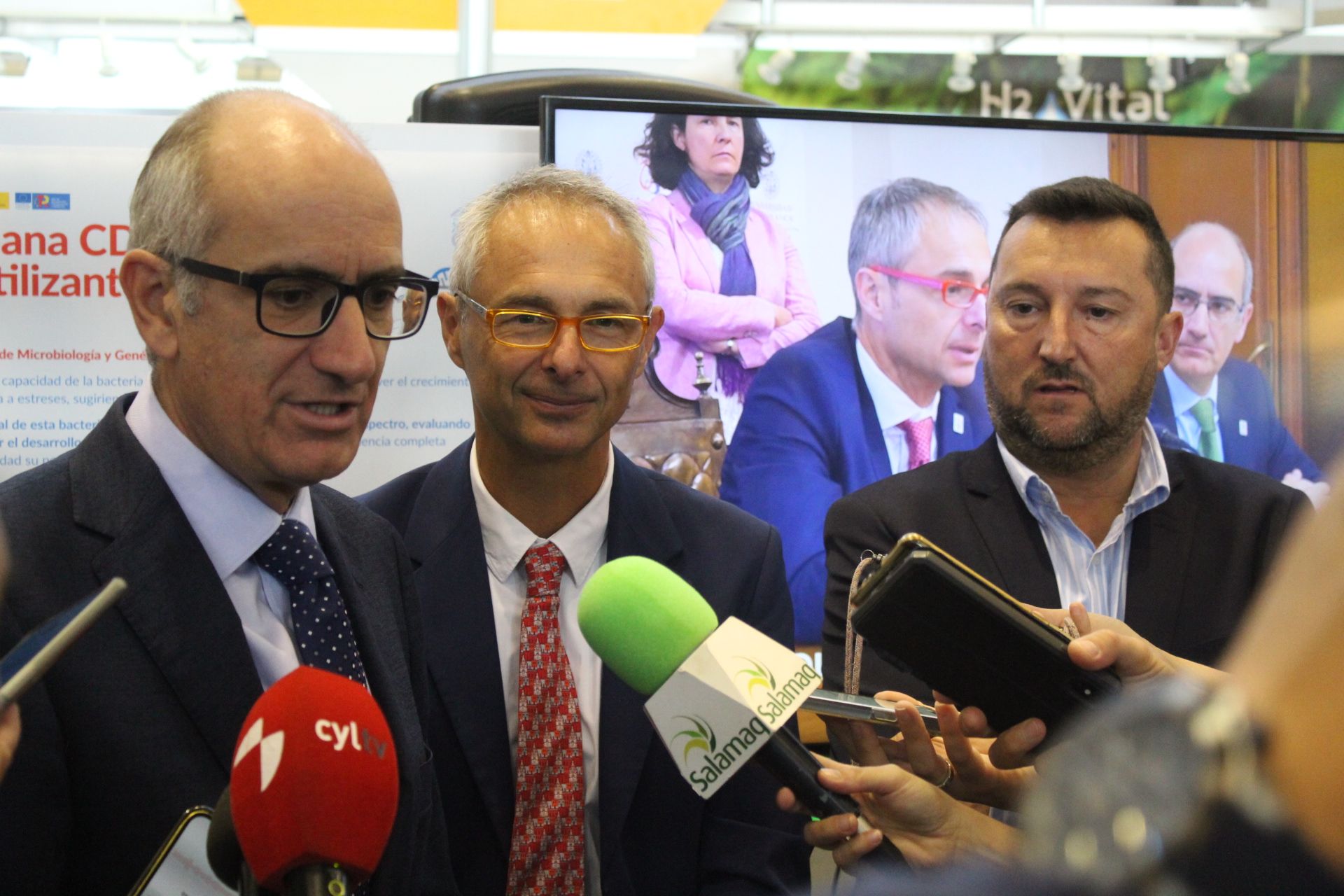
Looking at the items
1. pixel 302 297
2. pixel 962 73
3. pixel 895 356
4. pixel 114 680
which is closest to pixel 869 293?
pixel 895 356

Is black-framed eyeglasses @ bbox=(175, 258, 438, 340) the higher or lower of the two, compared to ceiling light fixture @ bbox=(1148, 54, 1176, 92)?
lower

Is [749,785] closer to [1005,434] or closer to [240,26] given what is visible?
[1005,434]

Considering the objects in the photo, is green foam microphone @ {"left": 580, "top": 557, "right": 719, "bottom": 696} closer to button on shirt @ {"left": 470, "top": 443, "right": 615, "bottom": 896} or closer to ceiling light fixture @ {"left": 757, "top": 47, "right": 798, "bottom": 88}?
button on shirt @ {"left": 470, "top": 443, "right": 615, "bottom": 896}

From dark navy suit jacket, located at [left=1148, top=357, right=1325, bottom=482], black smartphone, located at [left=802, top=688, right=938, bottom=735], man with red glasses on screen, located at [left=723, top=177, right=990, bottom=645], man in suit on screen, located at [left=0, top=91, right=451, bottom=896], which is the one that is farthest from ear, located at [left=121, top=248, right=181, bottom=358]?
dark navy suit jacket, located at [left=1148, top=357, right=1325, bottom=482]

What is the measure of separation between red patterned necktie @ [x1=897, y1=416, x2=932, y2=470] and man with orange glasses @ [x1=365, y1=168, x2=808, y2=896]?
1187 millimetres

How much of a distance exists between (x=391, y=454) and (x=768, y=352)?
42.9 inches

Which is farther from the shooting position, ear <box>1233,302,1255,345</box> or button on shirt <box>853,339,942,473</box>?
ear <box>1233,302,1255,345</box>

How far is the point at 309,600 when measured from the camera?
164cm

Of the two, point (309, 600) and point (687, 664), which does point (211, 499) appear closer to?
point (309, 600)

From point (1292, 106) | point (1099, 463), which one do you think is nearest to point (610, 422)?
point (1099, 463)

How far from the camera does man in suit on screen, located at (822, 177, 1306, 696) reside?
247 cm

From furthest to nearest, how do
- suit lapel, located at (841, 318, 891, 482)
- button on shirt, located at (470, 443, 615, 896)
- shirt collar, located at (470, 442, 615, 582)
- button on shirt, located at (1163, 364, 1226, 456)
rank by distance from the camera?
button on shirt, located at (1163, 364, 1226, 456) < suit lapel, located at (841, 318, 891, 482) < shirt collar, located at (470, 442, 615, 582) < button on shirt, located at (470, 443, 615, 896)

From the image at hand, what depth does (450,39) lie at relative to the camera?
761cm

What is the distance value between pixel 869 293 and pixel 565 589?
1.67 m
